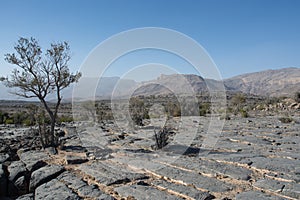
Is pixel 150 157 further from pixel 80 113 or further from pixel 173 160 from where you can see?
pixel 80 113

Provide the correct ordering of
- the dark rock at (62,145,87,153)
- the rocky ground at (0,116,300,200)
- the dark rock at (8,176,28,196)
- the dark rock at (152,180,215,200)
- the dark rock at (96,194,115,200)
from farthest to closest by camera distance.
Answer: the dark rock at (62,145,87,153) < the dark rock at (8,176,28,196) < the rocky ground at (0,116,300,200) < the dark rock at (96,194,115,200) < the dark rock at (152,180,215,200)

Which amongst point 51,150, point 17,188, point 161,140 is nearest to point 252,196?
point 161,140

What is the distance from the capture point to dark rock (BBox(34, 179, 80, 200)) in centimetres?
620

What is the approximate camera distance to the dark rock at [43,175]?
746cm

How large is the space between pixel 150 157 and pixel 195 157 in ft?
5.05

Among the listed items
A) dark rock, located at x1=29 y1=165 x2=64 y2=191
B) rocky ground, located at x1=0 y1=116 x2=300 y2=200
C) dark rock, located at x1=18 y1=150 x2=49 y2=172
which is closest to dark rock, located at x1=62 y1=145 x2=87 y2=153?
rocky ground, located at x1=0 y1=116 x2=300 y2=200

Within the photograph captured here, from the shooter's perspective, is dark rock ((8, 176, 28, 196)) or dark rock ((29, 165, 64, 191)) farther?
dark rock ((8, 176, 28, 196))

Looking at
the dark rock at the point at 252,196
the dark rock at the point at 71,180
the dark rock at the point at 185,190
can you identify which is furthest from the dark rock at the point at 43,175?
the dark rock at the point at 252,196

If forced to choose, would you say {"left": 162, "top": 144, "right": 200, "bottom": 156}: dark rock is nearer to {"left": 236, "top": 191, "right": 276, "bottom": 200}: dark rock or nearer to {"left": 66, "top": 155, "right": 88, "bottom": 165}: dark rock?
{"left": 66, "top": 155, "right": 88, "bottom": 165}: dark rock

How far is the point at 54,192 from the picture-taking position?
6520 millimetres

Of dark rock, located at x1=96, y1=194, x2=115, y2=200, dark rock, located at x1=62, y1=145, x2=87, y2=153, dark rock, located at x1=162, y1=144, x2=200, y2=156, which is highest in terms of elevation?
dark rock, located at x1=162, y1=144, x2=200, y2=156

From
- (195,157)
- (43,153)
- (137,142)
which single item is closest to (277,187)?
(195,157)

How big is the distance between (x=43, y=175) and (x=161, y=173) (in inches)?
132

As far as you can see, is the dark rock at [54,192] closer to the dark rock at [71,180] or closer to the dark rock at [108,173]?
the dark rock at [71,180]
